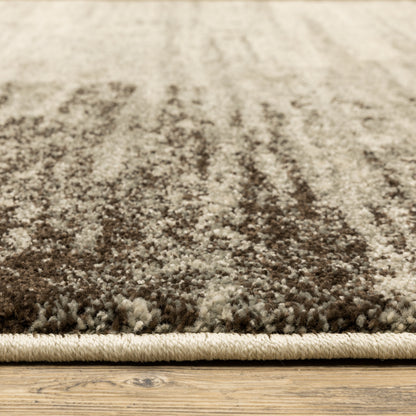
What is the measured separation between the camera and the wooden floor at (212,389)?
39cm

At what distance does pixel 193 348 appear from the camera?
425 mm

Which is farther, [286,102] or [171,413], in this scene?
[286,102]

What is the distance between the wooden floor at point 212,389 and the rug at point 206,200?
1cm

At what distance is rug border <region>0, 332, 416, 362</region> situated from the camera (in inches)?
16.7

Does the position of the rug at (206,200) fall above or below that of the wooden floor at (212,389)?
above

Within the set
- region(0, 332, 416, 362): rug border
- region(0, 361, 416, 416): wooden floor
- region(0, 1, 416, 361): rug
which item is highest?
region(0, 1, 416, 361): rug

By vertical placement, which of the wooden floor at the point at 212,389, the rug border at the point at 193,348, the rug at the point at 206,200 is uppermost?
the rug at the point at 206,200

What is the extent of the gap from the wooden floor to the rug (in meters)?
0.01

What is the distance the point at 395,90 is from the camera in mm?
951

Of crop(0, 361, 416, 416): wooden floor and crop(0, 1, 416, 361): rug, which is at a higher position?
crop(0, 1, 416, 361): rug

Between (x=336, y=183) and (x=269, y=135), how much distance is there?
182 mm

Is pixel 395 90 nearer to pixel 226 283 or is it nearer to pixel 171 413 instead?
pixel 226 283

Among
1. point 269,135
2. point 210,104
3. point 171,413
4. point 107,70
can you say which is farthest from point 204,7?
point 171,413

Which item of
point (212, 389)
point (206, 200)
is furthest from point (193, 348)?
point (206, 200)
